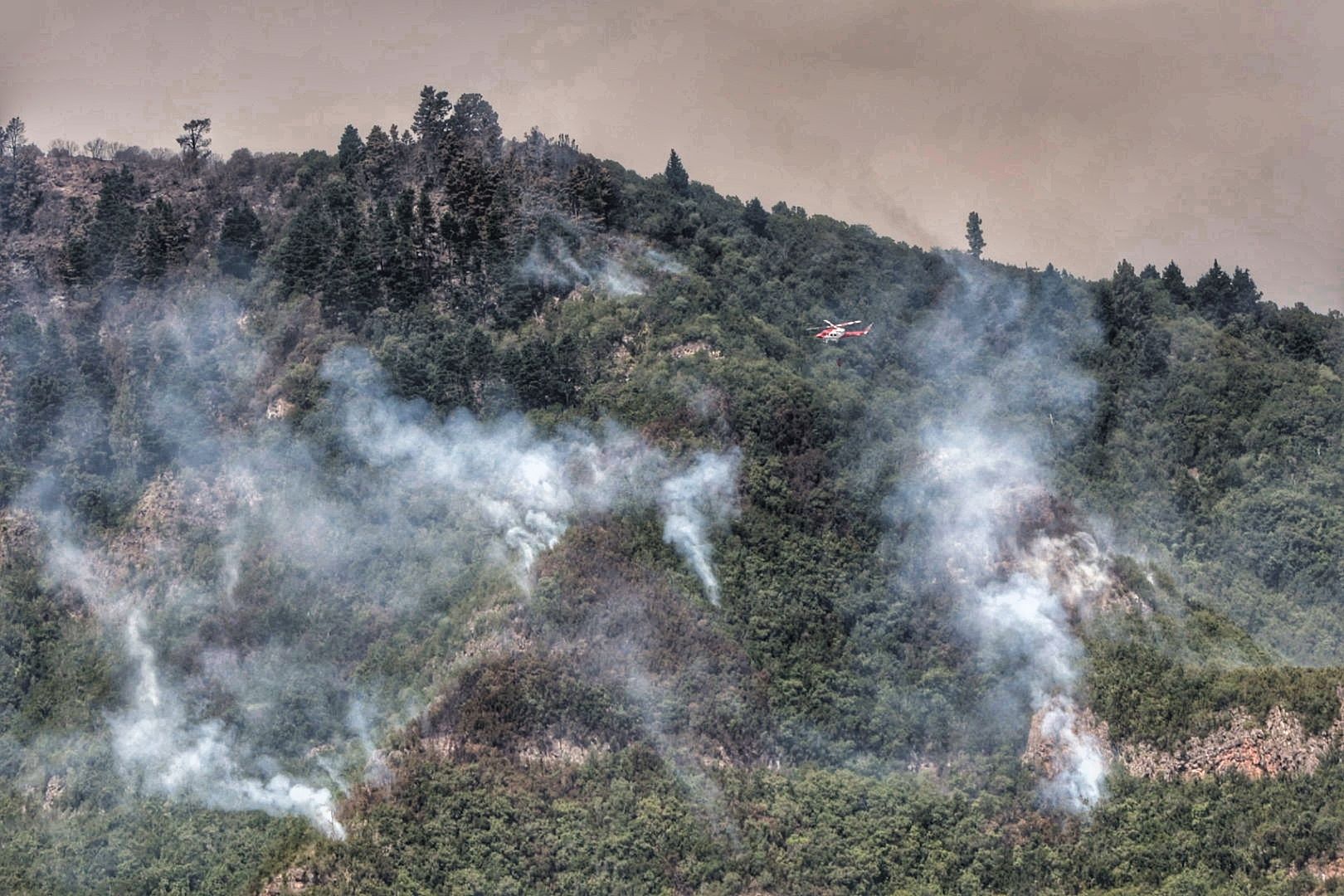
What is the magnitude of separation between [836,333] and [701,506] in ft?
74.9

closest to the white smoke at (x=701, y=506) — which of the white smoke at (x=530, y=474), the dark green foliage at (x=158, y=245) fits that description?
the white smoke at (x=530, y=474)

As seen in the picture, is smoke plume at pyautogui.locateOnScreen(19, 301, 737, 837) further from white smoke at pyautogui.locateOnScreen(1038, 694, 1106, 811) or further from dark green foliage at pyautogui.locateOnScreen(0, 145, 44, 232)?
dark green foliage at pyautogui.locateOnScreen(0, 145, 44, 232)

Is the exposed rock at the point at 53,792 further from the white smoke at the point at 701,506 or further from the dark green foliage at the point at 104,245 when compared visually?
the dark green foliage at the point at 104,245

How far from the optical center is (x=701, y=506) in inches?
5374

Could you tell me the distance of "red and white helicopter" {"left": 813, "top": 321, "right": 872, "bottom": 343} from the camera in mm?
155500

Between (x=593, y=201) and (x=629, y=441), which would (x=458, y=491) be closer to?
(x=629, y=441)

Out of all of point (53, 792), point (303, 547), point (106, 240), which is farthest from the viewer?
point (106, 240)

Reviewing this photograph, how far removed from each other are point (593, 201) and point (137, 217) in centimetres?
2616

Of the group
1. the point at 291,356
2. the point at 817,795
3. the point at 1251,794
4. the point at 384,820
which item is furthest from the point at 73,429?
the point at 1251,794

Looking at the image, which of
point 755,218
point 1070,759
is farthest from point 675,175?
point 1070,759

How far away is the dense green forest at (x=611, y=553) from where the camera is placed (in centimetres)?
12262

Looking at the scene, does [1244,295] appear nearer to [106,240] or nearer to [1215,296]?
[1215,296]

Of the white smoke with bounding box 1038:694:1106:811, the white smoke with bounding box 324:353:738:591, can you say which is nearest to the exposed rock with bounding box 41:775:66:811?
the white smoke with bounding box 324:353:738:591

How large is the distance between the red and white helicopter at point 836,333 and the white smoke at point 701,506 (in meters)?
18.3
